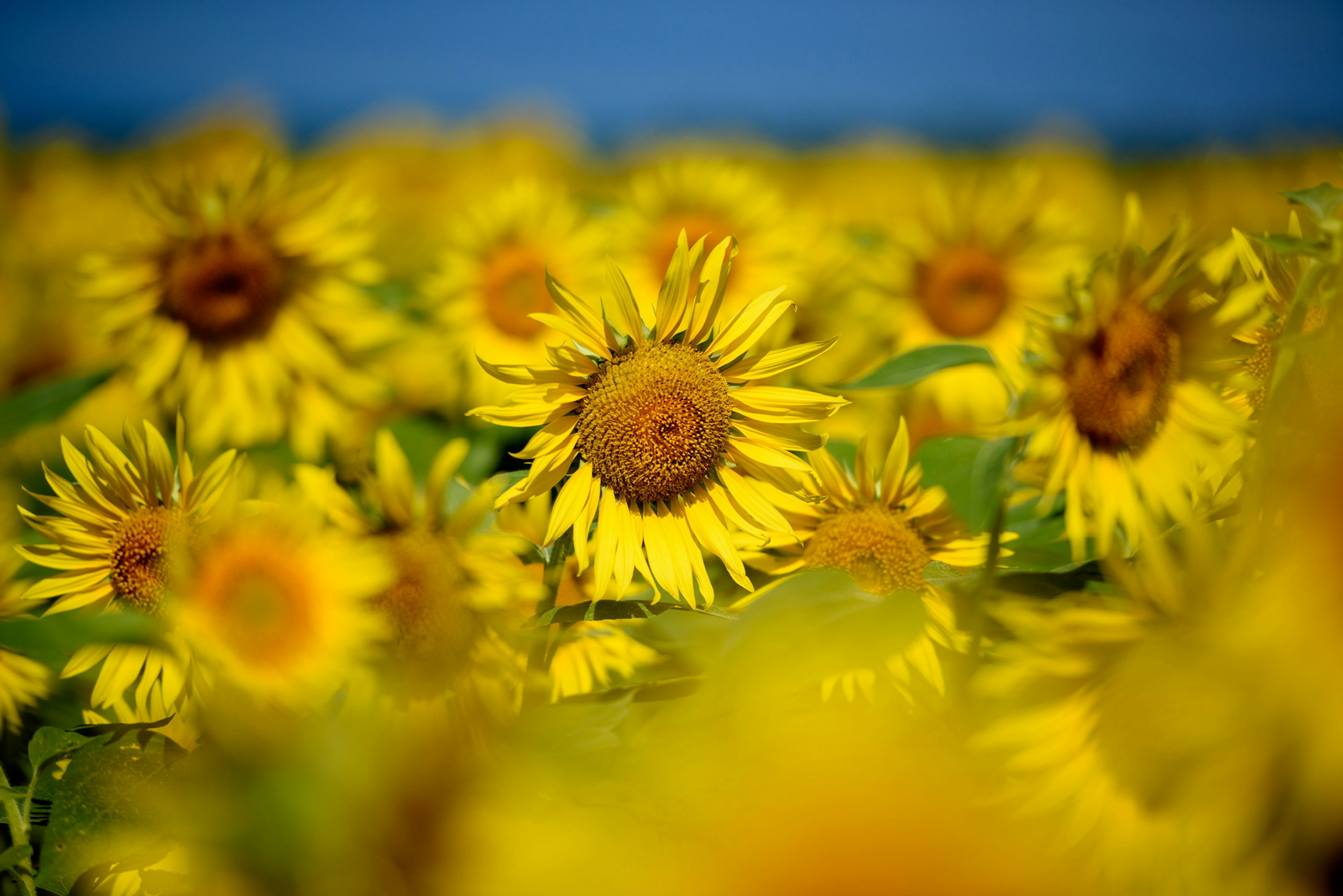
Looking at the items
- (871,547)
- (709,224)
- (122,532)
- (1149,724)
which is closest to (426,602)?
(122,532)

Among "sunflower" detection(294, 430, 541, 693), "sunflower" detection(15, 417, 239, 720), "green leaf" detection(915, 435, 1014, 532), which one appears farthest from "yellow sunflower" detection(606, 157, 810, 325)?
"sunflower" detection(15, 417, 239, 720)

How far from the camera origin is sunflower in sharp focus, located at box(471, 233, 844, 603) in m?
0.69

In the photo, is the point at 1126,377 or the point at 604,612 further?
the point at 1126,377

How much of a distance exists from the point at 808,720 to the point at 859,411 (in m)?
0.89

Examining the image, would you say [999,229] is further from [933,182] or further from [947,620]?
[947,620]

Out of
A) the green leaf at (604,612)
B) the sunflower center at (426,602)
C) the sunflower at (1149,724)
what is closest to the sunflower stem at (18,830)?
the sunflower center at (426,602)

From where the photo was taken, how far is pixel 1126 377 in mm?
771

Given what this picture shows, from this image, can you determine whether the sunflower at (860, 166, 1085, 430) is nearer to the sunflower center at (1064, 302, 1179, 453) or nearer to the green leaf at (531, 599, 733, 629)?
the sunflower center at (1064, 302, 1179, 453)

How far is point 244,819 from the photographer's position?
308 millimetres

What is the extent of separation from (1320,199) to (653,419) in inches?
20.3

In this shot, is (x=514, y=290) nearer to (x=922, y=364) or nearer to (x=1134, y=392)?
(x=922, y=364)

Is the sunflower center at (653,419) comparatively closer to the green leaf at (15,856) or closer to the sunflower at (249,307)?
the green leaf at (15,856)

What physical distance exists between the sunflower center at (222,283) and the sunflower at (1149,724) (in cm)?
124

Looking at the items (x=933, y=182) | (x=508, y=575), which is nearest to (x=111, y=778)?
(x=508, y=575)
